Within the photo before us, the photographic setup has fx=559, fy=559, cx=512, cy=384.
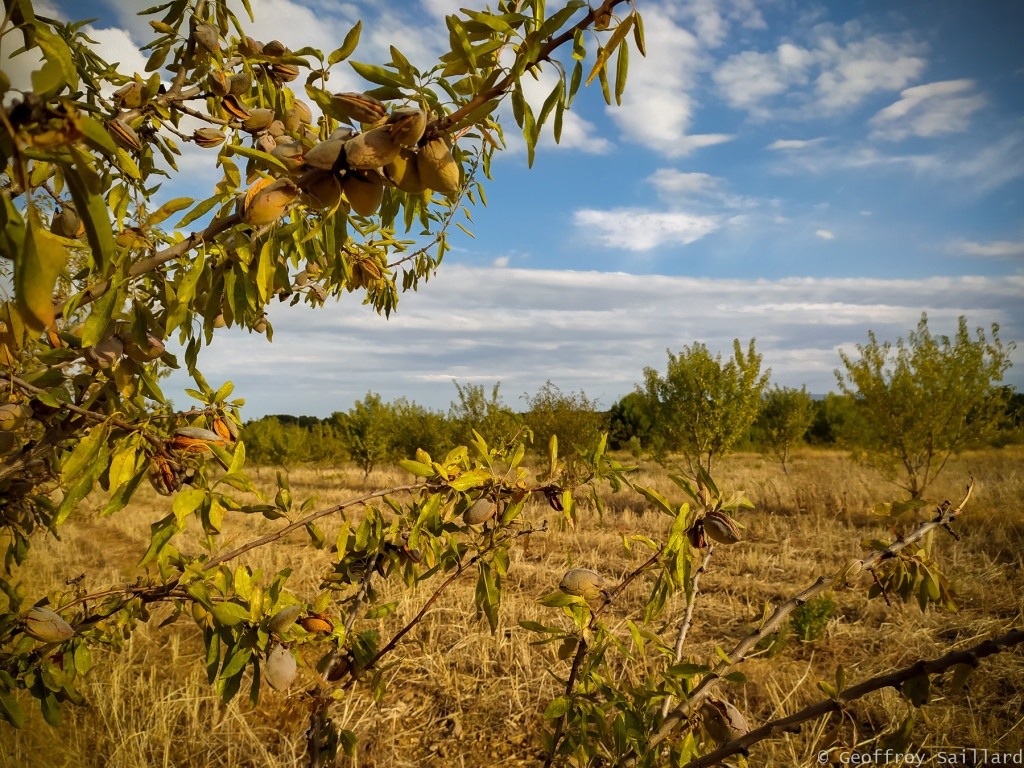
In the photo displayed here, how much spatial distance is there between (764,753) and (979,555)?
18.6ft

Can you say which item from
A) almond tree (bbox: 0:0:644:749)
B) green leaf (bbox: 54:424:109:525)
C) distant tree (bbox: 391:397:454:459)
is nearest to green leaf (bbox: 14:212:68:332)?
almond tree (bbox: 0:0:644:749)

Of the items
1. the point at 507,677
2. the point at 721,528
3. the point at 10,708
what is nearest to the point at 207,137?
the point at 10,708

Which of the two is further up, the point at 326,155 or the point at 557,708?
the point at 326,155

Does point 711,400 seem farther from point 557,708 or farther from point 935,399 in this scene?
point 557,708

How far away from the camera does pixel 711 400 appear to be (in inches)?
479

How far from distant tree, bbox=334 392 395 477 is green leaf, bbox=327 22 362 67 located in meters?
16.7

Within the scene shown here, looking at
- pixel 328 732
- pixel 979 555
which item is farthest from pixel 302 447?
pixel 328 732

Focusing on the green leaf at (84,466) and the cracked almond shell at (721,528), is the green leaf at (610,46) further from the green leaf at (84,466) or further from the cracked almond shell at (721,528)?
the green leaf at (84,466)

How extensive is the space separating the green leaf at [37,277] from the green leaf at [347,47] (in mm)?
725

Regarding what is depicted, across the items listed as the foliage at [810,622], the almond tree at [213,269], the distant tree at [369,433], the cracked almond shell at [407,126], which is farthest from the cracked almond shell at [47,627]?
the distant tree at [369,433]

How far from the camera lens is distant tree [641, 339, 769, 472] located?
470 inches

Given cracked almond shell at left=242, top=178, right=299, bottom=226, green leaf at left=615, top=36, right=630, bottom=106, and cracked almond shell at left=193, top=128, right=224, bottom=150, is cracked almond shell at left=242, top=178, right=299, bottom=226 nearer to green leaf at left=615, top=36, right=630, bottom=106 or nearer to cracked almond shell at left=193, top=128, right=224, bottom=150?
green leaf at left=615, top=36, right=630, bottom=106

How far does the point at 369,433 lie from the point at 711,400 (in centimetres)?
1024

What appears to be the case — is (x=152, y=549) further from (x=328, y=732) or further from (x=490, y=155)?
(x=490, y=155)
